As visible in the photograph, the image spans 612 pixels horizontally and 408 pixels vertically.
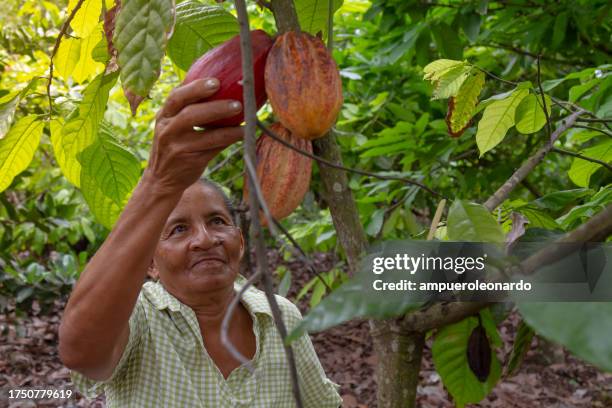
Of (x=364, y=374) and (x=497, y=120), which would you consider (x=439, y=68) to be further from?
(x=364, y=374)

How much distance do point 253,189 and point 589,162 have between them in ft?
3.33

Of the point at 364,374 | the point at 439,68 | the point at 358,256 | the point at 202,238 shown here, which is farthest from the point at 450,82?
the point at 364,374

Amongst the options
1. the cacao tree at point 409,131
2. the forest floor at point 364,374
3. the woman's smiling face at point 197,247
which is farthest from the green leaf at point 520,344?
the forest floor at point 364,374

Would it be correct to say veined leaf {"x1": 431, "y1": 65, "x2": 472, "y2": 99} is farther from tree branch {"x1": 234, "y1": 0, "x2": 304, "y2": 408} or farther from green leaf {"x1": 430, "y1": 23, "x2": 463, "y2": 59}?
green leaf {"x1": 430, "y1": 23, "x2": 463, "y2": 59}

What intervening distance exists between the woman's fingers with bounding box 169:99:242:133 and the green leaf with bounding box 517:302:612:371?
37 cm

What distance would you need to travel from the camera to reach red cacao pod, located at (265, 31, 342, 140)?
2.17ft

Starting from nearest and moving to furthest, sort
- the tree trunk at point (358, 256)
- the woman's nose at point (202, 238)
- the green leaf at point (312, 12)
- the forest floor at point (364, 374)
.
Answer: the tree trunk at point (358, 256), the green leaf at point (312, 12), the woman's nose at point (202, 238), the forest floor at point (364, 374)

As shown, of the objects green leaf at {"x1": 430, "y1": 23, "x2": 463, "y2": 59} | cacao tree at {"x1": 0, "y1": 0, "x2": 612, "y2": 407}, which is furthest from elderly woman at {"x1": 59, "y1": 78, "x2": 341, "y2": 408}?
Result: green leaf at {"x1": 430, "y1": 23, "x2": 463, "y2": 59}

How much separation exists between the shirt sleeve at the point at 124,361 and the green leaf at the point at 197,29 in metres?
0.61

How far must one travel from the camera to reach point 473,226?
2.06ft

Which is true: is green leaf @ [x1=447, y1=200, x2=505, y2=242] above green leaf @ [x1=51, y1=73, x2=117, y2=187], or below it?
below

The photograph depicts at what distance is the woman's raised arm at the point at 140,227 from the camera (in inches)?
28.0

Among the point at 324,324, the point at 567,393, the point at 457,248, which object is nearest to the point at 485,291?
the point at 457,248

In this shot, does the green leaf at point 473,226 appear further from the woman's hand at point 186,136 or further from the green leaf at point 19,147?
the green leaf at point 19,147
